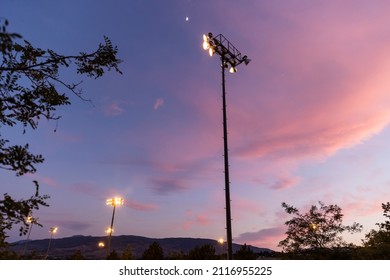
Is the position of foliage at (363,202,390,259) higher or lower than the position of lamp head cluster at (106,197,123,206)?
lower

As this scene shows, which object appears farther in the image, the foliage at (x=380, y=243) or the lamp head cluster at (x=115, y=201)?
the lamp head cluster at (x=115, y=201)

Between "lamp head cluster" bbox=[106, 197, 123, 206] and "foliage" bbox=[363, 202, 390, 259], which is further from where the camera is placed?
"lamp head cluster" bbox=[106, 197, 123, 206]

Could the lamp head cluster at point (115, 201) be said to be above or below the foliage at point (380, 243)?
above

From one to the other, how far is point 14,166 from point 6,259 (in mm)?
1801

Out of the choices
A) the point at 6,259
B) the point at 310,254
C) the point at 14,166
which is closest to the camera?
the point at 14,166

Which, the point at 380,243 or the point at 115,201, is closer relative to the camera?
the point at 380,243

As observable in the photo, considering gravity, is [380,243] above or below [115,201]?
below
